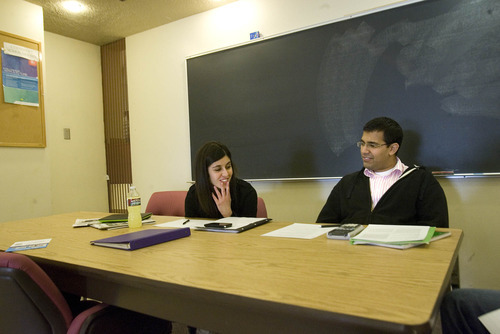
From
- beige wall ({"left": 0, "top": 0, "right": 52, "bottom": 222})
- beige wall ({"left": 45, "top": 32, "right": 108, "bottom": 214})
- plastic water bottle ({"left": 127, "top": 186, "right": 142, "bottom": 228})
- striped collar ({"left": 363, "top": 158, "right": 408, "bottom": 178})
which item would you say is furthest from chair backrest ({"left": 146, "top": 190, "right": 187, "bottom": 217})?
beige wall ({"left": 45, "top": 32, "right": 108, "bottom": 214})

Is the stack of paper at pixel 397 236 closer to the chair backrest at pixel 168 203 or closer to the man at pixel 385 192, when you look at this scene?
the man at pixel 385 192

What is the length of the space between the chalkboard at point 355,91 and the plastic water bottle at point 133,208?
1.46 m

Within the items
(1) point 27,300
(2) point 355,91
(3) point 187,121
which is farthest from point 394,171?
(3) point 187,121

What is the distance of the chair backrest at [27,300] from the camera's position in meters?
0.89

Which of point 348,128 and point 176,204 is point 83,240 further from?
point 348,128

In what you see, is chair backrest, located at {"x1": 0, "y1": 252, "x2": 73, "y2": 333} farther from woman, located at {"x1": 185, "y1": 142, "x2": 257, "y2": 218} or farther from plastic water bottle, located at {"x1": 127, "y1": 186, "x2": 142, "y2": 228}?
woman, located at {"x1": 185, "y1": 142, "x2": 257, "y2": 218}

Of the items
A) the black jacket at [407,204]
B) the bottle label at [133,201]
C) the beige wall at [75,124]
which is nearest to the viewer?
the bottle label at [133,201]

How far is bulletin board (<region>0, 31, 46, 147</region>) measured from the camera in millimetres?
2918

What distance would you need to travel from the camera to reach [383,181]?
207 cm

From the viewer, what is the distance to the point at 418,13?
2320 millimetres

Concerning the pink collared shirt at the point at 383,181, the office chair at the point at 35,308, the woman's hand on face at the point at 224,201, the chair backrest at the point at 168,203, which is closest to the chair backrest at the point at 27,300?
the office chair at the point at 35,308

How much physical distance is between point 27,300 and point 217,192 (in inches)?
49.7

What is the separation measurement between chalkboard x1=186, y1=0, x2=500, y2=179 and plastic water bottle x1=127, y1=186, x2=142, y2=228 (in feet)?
4.81

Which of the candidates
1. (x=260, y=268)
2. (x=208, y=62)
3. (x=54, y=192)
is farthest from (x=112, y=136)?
(x=260, y=268)
